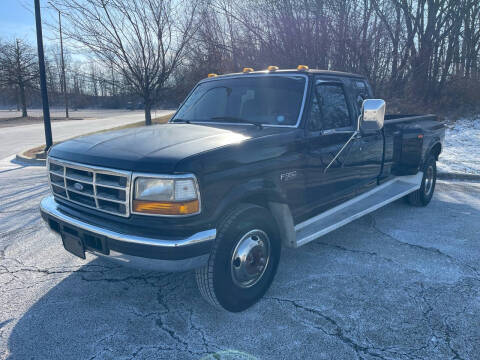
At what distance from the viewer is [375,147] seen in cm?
480

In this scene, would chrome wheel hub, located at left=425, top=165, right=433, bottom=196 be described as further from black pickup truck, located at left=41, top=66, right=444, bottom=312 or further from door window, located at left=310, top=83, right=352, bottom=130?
door window, located at left=310, top=83, right=352, bottom=130

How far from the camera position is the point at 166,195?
2648mm

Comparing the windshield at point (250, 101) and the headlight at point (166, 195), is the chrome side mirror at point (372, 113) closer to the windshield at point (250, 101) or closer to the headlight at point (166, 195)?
the windshield at point (250, 101)

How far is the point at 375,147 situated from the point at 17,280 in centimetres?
423

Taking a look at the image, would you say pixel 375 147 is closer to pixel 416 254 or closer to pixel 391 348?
pixel 416 254

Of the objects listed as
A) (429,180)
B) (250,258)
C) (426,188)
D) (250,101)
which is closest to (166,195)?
(250,258)

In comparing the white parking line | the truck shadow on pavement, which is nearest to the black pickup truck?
the truck shadow on pavement

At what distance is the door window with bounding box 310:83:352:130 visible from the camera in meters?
3.86

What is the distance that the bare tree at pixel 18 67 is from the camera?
1586 inches

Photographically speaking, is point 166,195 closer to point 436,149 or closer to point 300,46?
point 436,149

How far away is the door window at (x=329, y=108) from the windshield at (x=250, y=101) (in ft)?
0.65

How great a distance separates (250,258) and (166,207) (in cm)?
91

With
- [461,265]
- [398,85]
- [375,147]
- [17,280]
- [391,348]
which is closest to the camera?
[391,348]

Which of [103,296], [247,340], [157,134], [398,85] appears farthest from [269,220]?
[398,85]
